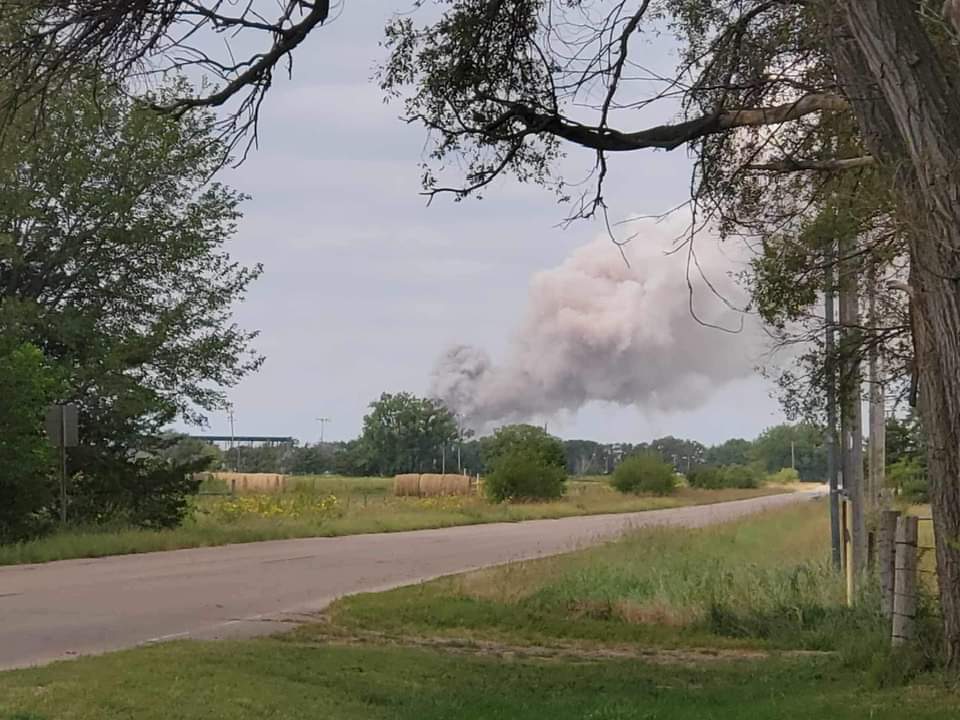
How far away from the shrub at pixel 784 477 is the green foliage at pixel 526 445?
162ft

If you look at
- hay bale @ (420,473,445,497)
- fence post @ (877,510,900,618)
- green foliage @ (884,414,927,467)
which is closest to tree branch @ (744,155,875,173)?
fence post @ (877,510,900,618)

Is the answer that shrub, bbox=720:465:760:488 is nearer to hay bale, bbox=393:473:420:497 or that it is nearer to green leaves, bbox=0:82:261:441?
hay bale, bbox=393:473:420:497

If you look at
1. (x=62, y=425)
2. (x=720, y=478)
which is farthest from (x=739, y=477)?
(x=62, y=425)

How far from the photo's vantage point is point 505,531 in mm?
37469

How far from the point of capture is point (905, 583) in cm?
991

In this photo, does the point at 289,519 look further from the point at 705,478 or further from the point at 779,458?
the point at 779,458

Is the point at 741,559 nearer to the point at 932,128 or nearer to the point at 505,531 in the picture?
the point at 932,128

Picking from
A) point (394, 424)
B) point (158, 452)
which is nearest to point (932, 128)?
point (158, 452)

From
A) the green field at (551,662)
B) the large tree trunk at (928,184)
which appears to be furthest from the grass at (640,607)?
the large tree trunk at (928,184)

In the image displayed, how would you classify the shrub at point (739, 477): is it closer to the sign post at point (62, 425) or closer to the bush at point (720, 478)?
the bush at point (720, 478)

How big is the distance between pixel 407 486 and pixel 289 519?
3052 centimetres

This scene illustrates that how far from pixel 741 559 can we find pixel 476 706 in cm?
1266

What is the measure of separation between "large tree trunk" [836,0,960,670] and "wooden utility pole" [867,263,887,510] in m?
3.99

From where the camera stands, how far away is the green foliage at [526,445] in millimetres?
66688
